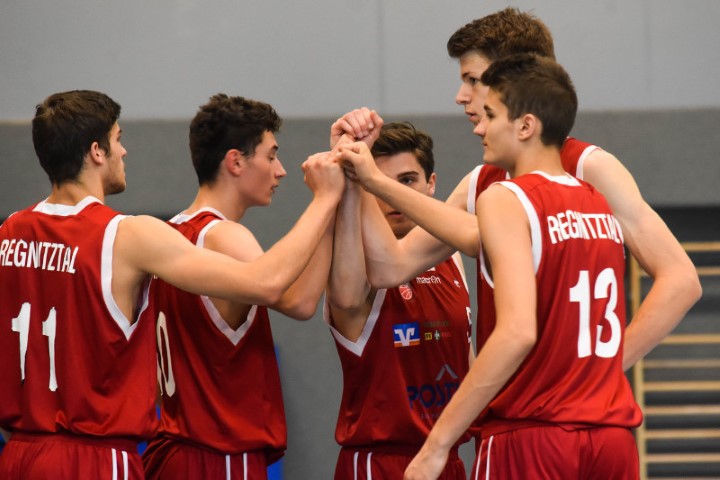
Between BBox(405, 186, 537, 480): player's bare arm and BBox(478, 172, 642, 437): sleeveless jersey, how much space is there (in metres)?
0.06

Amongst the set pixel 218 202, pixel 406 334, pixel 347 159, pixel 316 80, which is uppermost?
pixel 316 80

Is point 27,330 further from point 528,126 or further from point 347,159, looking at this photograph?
point 528,126

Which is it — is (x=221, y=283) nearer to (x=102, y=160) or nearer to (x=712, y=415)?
(x=102, y=160)

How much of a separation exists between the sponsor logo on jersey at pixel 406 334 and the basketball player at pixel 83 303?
58 centimetres

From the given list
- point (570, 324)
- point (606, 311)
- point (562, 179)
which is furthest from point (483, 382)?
point (562, 179)

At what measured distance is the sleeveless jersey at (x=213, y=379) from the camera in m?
3.20

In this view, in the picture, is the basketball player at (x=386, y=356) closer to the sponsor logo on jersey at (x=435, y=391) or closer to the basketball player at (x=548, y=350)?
the sponsor logo on jersey at (x=435, y=391)

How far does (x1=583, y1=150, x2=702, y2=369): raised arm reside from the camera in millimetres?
2861

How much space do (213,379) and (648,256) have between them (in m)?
1.43

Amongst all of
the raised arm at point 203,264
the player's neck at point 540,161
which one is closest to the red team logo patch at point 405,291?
the raised arm at point 203,264

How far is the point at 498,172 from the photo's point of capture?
10.5 ft

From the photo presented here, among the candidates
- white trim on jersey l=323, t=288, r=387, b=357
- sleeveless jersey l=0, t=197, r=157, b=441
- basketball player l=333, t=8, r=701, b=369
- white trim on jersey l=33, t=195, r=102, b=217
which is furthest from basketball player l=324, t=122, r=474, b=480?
white trim on jersey l=33, t=195, r=102, b=217

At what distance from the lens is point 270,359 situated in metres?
3.33

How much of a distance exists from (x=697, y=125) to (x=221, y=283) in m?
4.30
